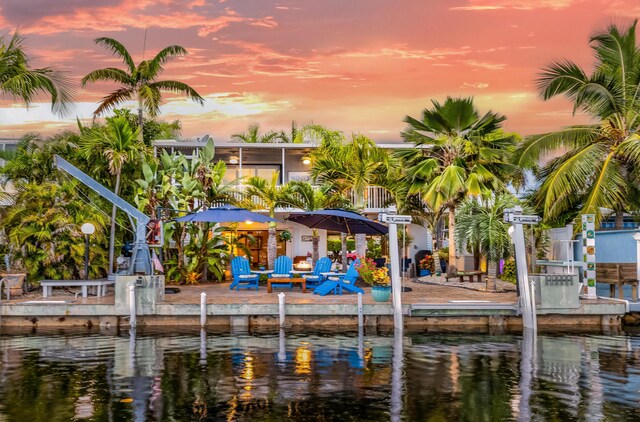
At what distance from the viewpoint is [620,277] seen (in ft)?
64.1

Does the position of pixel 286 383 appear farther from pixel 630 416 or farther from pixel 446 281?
pixel 446 281

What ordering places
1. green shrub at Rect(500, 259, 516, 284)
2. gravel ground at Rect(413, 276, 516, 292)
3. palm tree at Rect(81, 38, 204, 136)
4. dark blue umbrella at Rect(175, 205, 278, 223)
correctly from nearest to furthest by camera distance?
dark blue umbrella at Rect(175, 205, 278, 223) → gravel ground at Rect(413, 276, 516, 292) → green shrub at Rect(500, 259, 516, 284) → palm tree at Rect(81, 38, 204, 136)

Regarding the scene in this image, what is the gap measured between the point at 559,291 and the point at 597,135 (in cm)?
867

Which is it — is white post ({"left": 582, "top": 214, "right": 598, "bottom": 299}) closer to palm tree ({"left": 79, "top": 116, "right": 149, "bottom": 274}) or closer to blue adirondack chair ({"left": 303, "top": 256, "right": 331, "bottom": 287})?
blue adirondack chair ({"left": 303, "top": 256, "right": 331, "bottom": 287})

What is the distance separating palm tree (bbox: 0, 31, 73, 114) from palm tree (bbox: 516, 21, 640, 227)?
15665 millimetres

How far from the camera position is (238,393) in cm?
1108

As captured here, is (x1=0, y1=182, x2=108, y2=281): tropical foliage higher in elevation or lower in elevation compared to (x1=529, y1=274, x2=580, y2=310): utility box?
higher

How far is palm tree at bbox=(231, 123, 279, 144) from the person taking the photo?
1725 inches

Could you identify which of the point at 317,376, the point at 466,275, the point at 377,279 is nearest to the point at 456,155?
the point at 466,275

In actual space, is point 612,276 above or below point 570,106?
below

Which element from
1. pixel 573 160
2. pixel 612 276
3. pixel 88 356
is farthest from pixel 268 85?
pixel 88 356

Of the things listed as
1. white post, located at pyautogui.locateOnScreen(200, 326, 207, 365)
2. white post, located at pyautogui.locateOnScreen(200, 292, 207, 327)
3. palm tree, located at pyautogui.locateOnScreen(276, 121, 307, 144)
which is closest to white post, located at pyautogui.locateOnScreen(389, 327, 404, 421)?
white post, located at pyautogui.locateOnScreen(200, 326, 207, 365)

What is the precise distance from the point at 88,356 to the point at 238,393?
15.9ft

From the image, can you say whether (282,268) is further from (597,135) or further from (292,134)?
(292,134)
